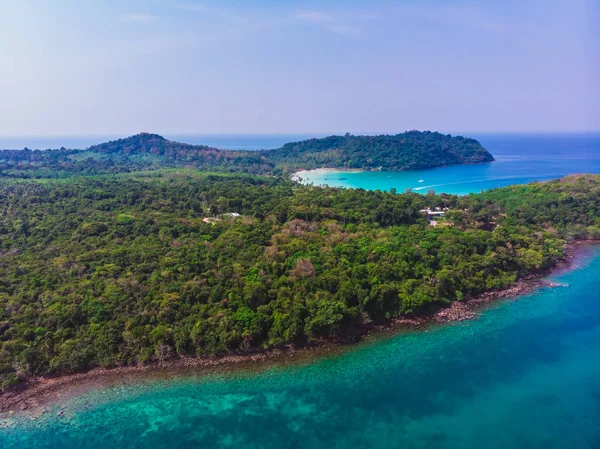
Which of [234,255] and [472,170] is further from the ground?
[472,170]

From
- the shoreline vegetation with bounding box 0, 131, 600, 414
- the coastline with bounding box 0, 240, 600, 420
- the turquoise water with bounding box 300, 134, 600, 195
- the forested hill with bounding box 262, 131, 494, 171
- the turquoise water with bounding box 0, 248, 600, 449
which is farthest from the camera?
the forested hill with bounding box 262, 131, 494, 171

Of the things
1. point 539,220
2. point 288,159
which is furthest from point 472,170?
point 539,220

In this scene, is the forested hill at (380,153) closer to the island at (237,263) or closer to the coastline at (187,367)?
the island at (237,263)

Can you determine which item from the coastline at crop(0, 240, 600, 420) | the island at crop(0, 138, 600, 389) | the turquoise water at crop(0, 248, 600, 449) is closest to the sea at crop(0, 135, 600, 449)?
the turquoise water at crop(0, 248, 600, 449)

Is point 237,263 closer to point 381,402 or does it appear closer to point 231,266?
point 231,266

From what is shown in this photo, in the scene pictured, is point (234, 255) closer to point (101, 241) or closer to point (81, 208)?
point (101, 241)

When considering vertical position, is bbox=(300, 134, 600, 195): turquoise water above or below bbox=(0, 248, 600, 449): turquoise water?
above

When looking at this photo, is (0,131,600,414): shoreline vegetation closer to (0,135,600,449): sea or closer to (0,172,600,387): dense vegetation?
(0,172,600,387): dense vegetation
